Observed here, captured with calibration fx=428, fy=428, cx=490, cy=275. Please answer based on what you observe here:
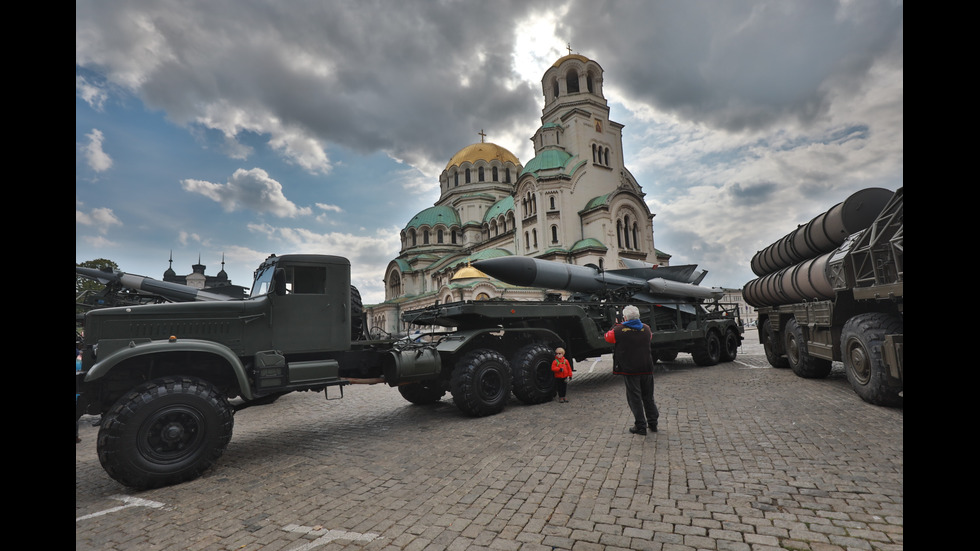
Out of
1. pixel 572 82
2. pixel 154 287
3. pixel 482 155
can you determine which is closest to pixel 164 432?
pixel 154 287

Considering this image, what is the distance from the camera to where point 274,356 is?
5508 mm

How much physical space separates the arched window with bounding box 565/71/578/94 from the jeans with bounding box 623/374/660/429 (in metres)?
43.4

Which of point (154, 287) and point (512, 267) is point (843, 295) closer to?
point (512, 267)

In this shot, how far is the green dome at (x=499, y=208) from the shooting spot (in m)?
47.1

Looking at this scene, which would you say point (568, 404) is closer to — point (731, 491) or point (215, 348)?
point (731, 491)

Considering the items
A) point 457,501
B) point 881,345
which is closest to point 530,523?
point 457,501

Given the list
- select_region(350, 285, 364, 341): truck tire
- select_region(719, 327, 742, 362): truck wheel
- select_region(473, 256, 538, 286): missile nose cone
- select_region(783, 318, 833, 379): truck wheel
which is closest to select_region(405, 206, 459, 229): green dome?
select_region(719, 327, 742, 362): truck wheel

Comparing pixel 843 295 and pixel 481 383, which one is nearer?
pixel 481 383

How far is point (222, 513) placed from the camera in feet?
12.3

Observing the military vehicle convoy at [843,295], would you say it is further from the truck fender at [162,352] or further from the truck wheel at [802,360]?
the truck fender at [162,352]

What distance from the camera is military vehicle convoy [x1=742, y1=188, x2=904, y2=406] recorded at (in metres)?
6.00

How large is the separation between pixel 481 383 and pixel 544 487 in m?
3.24

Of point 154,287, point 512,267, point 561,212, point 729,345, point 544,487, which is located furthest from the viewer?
point 561,212

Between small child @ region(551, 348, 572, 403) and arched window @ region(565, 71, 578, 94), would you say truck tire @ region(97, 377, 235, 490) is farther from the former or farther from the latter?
arched window @ region(565, 71, 578, 94)
